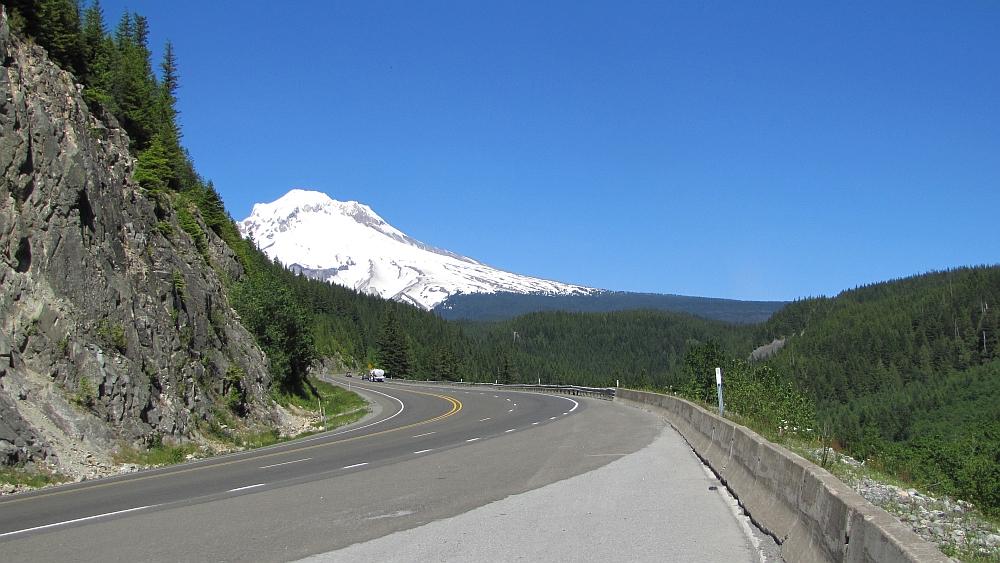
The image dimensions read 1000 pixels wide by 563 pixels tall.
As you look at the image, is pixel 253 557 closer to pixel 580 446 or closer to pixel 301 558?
pixel 301 558

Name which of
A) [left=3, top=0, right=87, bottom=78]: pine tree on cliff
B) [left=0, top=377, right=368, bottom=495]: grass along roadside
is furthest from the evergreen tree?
[left=3, top=0, right=87, bottom=78]: pine tree on cliff

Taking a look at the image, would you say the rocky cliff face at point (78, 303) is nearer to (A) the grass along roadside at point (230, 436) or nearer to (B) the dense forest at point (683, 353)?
(A) the grass along roadside at point (230, 436)

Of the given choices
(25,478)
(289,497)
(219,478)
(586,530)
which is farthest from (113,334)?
(586,530)

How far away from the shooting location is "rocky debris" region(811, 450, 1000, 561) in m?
6.18

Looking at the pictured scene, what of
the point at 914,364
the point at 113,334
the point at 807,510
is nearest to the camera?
the point at 807,510

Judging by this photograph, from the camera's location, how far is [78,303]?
20.8 metres

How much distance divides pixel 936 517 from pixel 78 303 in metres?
20.1

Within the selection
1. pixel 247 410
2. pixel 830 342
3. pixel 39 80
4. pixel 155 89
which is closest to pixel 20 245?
pixel 39 80

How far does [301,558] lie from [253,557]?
0.48 metres

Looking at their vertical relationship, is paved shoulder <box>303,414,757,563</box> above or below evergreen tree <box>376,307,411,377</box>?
below

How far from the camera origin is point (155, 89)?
185 feet

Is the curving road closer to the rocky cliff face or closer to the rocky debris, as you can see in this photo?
the rocky debris

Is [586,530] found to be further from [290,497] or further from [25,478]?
[25,478]

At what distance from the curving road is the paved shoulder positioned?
36cm
